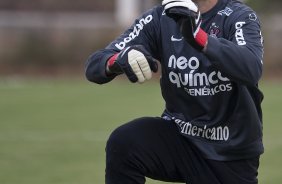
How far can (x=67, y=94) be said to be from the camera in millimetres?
17781

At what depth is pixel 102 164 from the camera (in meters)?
9.12

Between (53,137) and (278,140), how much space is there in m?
3.00

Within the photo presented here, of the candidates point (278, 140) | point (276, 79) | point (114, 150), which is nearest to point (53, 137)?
point (278, 140)

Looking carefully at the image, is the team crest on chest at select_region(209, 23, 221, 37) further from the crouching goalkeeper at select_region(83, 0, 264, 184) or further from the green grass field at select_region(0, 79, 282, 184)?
the green grass field at select_region(0, 79, 282, 184)

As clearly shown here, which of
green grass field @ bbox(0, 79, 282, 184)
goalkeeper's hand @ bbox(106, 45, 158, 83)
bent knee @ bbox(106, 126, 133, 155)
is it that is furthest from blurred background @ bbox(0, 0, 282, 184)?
goalkeeper's hand @ bbox(106, 45, 158, 83)

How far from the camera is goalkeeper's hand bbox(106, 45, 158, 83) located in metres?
4.57

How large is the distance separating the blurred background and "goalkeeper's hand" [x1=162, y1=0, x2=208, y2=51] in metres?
3.70

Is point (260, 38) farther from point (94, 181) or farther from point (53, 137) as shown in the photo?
point (53, 137)

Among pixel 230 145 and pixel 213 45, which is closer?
pixel 213 45

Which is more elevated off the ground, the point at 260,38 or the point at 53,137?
the point at 260,38

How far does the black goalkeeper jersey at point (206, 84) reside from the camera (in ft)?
16.3

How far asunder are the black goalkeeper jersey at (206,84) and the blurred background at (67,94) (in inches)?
116

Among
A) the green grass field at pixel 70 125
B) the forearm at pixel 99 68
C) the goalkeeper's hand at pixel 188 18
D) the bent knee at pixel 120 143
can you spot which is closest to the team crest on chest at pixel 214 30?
the goalkeeper's hand at pixel 188 18

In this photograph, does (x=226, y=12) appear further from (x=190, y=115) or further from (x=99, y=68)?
(x=99, y=68)
